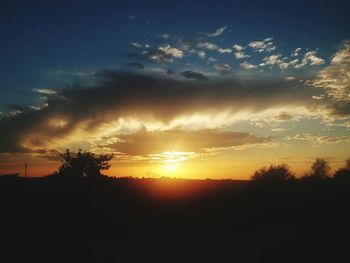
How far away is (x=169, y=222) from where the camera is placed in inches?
858

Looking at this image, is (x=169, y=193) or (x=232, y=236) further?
(x=169, y=193)

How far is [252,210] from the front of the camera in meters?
25.3

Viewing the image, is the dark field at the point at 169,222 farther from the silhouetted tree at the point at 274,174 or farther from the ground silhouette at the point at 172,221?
the silhouetted tree at the point at 274,174

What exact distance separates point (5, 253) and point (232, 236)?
40.0 feet

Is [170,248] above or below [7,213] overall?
below

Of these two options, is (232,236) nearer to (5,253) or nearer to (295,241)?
(295,241)

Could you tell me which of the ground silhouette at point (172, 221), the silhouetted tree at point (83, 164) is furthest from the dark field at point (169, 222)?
the silhouetted tree at point (83, 164)

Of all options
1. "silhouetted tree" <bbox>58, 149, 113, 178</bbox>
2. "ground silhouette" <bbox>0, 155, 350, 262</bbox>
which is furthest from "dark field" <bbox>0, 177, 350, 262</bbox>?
"silhouetted tree" <bbox>58, 149, 113, 178</bbox>

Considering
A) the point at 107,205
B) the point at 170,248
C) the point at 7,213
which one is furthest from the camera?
the point at 107,205

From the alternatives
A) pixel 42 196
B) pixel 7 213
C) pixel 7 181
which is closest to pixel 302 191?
pixel 42 196

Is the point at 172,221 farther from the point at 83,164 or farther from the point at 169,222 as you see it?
the point at 83,164

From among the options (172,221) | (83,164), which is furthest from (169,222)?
(83,164)

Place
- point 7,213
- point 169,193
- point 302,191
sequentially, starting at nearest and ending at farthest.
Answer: point 7,213, point 169,193, point 302,191

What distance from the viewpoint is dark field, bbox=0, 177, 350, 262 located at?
16.7 meters
